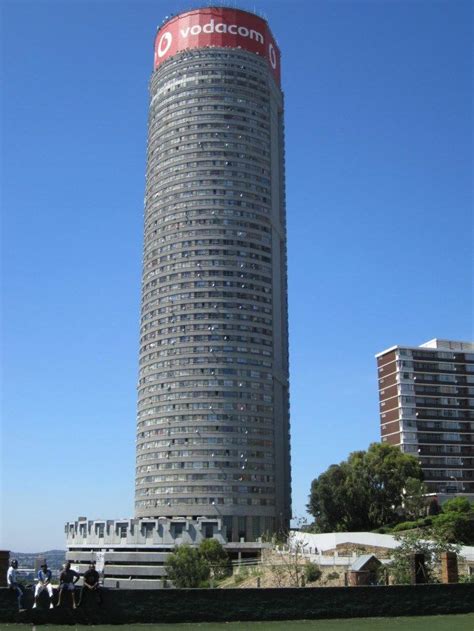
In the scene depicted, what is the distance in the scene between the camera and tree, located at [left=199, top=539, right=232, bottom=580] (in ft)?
326

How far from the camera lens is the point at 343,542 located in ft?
272

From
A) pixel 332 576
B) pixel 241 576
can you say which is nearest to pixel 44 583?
pixel 332 576

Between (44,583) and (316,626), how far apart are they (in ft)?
34.5

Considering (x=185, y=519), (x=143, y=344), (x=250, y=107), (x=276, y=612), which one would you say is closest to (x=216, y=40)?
(x=250, y=107)

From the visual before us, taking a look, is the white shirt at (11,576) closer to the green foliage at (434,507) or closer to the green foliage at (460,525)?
the green foliage at (460,525)

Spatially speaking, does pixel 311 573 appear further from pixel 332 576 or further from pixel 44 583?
pixel 44 583

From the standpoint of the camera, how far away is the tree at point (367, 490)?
108688mm

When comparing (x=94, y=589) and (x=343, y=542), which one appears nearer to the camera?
(x=94, y=589)

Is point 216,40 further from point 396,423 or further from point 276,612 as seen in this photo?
point 276,612

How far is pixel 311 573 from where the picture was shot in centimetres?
6544

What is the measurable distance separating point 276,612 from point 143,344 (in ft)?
406

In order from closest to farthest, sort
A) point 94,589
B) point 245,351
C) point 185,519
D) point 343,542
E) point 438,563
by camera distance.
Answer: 1. point 94,589
2. point 438,563
3. point 343,542
4. point 185,519
5. point 245,351

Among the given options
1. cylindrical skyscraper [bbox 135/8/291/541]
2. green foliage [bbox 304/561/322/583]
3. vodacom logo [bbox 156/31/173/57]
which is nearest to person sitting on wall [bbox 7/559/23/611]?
green foliage [bbox 304/561/322/583]

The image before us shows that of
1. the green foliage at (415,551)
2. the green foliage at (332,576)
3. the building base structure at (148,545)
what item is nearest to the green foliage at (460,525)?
the green foliage at (332,576)
